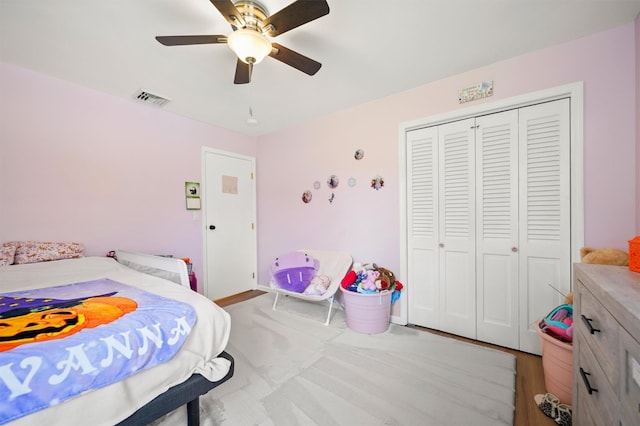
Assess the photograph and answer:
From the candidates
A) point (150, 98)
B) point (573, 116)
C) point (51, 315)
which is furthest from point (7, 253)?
point (573, 116)

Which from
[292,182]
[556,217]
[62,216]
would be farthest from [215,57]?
[556,217]

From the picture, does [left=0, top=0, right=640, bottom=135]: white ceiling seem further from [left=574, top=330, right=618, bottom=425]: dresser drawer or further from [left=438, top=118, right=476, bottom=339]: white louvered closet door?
[left=574, top=330, right=618, bottom=425]: dresser drawer

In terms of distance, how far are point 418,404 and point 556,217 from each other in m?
1.67

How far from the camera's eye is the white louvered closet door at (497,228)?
205cm

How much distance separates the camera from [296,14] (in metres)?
1.28

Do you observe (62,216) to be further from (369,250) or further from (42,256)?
(369,250)

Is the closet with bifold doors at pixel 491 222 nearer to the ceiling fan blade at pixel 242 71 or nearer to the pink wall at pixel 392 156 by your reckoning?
the pink wall at pixel 392 156

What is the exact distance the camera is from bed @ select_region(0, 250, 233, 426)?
0.81 m

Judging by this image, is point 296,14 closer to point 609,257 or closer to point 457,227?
point 457,227

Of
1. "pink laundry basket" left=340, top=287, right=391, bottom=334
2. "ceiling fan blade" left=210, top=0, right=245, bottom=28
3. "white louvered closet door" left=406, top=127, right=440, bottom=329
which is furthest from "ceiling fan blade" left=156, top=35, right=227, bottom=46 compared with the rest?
"pink laundry basket" left=340, top=287, right=391, bottom=334

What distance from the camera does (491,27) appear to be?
1669 mm

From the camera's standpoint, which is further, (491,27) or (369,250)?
(369,250)

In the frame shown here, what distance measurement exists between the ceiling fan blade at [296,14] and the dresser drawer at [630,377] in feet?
5.44

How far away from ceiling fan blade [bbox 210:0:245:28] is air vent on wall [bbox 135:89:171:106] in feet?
5.26
